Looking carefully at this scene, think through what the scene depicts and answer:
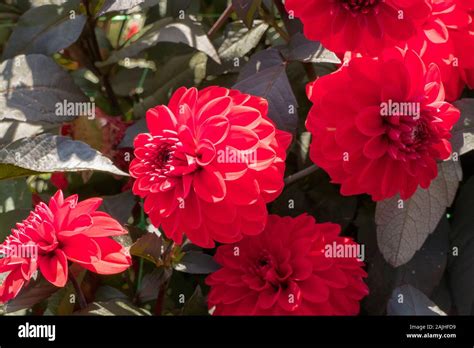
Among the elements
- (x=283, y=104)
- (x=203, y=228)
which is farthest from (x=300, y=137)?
(x=203, y=228)

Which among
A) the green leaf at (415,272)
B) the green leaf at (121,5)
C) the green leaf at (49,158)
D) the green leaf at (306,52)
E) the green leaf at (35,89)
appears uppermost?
the green leaf at (121,5)

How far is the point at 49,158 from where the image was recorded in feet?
2.08

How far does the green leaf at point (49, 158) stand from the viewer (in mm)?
620

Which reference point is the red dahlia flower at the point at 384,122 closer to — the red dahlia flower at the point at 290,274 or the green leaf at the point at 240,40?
the red dahlia flower at the point at 290,274

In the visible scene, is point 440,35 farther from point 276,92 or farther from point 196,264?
point 196,264

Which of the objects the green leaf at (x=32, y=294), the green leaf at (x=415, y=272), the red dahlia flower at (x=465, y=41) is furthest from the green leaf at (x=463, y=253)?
the green leaf at (x=32, y=294)

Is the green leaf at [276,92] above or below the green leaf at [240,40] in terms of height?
above

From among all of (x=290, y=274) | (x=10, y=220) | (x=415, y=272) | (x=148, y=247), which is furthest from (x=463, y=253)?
(x=10, y=220)

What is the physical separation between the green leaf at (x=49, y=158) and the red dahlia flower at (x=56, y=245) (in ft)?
0.11

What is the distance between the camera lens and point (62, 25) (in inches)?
31.5

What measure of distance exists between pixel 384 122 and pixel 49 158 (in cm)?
25

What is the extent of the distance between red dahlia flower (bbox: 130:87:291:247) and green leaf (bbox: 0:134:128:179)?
4 centimetres
